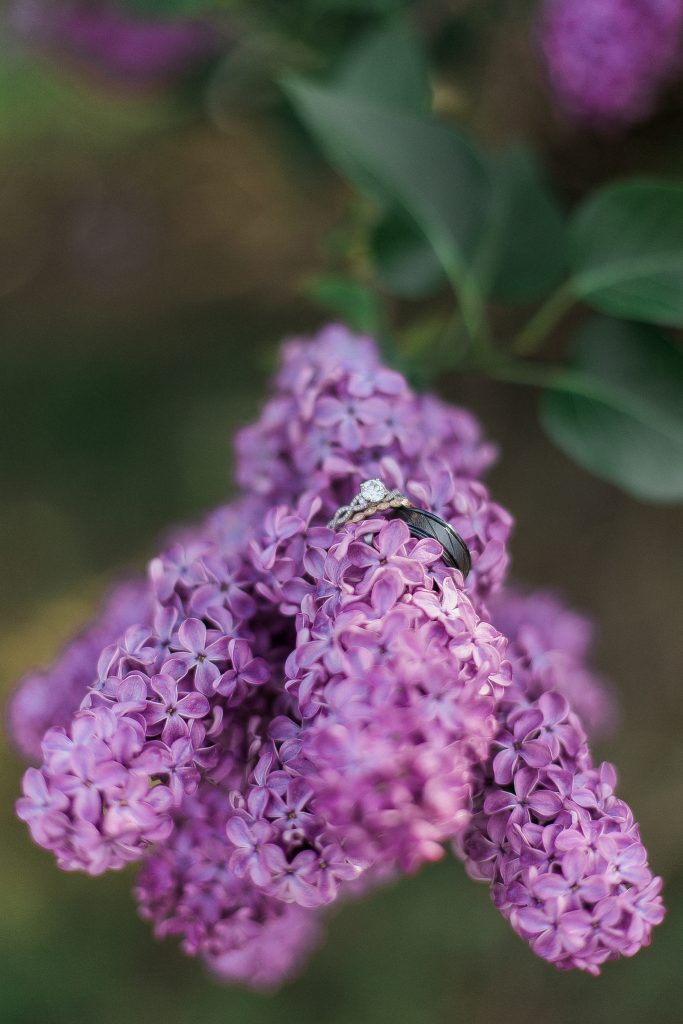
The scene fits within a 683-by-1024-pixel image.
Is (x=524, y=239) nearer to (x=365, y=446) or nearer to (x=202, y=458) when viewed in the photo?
(x=365, y=446)


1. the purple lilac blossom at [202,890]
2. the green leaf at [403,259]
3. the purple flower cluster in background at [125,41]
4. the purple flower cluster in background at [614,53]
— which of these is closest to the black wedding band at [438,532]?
the purple lilac blossom at [202,890]

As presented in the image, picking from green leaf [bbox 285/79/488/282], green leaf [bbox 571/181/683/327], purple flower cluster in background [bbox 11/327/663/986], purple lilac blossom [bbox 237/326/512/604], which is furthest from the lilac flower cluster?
green leaf [bbox 285/79/488/282]

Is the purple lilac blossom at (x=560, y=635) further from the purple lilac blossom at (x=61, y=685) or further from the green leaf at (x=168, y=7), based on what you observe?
the green leaf at (x=168, y=7)

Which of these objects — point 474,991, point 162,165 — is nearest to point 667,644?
point 474,991

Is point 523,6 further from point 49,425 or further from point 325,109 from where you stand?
point 49,425

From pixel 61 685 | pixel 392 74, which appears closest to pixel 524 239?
pixel 392 74

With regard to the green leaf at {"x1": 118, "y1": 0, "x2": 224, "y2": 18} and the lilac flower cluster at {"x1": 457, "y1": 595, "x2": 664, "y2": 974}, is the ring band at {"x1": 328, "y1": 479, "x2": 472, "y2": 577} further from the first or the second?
the green leaf at {"x1": 118, "y1": 0, "x2": 224, "y2": 18}
